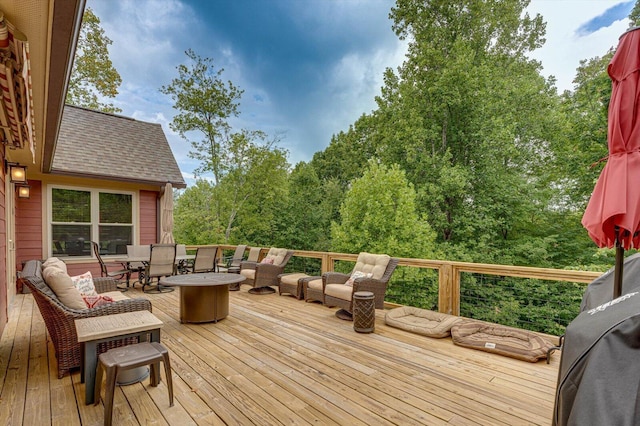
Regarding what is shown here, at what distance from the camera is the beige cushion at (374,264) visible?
16.3ft

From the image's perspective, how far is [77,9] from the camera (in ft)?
5.63

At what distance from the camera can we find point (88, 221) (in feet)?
24.5

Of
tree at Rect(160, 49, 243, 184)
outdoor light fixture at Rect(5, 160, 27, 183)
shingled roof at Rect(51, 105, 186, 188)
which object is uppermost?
tree at Rect(160, 49, 243, 184)

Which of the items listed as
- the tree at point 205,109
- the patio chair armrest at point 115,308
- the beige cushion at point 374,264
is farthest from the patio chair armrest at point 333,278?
the tree at point 205,109

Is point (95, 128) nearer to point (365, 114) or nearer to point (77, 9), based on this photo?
point (77, 9)

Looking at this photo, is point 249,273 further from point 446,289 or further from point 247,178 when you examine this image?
point 247,178

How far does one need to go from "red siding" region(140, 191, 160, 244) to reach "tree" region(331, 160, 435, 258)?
6.42 m

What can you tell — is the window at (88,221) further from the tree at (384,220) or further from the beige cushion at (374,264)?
the tree at (384,220)

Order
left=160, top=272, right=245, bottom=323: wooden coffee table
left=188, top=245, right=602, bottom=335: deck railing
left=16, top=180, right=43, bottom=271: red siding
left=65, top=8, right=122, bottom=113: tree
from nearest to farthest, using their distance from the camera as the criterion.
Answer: left=188, top=245, right=602, bottom=335: deck railing < left=160, top=272, right=245, bottom=323: wooden coffee table < left=16, top=180, right=43, bottom=271: red siding < left=65, top=8, right=122, bottom=113: tree

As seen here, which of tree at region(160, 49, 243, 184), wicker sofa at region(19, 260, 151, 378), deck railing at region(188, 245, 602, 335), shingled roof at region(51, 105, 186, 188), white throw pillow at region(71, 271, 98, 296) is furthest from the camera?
tree at region(160, 49, 243, 184)

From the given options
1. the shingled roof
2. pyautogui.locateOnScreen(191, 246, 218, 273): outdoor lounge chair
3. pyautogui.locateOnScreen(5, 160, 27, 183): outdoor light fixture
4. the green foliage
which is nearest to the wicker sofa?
pyautogui.locateOnScreen(5, 160, 27, 183): outdoor light fixture

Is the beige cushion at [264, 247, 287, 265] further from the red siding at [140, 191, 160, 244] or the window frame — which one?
the window frame

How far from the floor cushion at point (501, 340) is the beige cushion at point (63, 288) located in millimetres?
4095

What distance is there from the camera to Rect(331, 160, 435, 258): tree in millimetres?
11086
